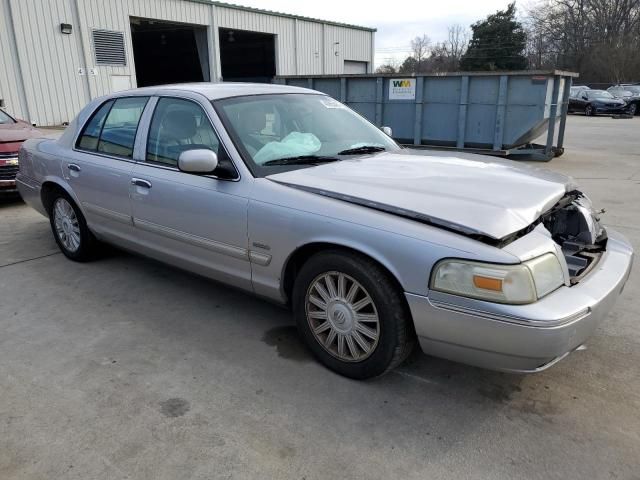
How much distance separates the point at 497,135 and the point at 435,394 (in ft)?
31.0

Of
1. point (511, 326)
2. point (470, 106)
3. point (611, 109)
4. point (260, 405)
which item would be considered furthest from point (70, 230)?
point (611, 109)

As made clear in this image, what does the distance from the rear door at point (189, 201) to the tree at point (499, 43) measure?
55594 mm

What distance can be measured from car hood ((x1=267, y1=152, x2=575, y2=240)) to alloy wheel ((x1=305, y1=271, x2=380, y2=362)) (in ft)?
1.55

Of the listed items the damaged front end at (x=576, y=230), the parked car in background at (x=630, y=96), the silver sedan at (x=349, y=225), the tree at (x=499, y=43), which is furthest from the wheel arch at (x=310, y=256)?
the tree at (x=499, y=43)

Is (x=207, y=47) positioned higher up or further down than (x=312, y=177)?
higher up

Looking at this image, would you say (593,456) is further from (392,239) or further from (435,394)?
(392,239)

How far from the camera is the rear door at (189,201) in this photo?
10.9 feet

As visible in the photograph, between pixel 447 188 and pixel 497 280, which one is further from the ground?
pixel 447 188

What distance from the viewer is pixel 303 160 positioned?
3.46 m

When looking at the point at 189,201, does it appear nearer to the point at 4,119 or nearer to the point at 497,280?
the point at 497,280

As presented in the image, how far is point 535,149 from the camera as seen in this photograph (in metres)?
12.2

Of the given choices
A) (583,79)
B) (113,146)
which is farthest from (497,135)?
(583,79)

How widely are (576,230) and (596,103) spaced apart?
93.6 feet

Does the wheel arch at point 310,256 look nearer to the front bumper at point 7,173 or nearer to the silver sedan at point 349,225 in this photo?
the silver sedan at point 349,225
